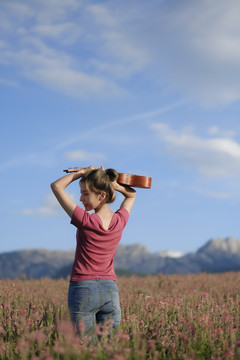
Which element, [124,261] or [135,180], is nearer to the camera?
[135,180]

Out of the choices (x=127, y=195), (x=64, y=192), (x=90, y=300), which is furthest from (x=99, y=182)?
(x=90, y=300)

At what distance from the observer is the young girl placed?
398cm

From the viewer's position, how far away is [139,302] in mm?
6402

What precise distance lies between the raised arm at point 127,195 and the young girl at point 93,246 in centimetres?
38

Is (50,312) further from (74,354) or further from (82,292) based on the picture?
(74,354)

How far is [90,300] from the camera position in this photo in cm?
394

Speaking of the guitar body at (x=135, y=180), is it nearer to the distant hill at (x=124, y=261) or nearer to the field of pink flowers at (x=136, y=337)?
the field of pink flowers at (x=136, y=337)

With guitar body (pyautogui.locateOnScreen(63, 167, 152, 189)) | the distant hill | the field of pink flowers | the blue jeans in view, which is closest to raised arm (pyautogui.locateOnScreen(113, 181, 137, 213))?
guitar body (pyautogui.locateOnScreen(63, 167, 152, 189))

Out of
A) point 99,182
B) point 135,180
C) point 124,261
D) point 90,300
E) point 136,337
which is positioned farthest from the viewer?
point 124,261

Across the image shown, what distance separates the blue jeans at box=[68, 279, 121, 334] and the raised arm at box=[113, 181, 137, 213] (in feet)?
2.87

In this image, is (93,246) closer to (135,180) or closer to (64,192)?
(64,192)

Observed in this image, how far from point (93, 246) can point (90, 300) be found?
0.48 m

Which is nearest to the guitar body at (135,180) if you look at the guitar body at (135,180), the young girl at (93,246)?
the guitar body at (135,180)

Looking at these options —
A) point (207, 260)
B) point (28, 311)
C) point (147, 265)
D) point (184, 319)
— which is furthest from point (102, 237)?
point (207, 260)
